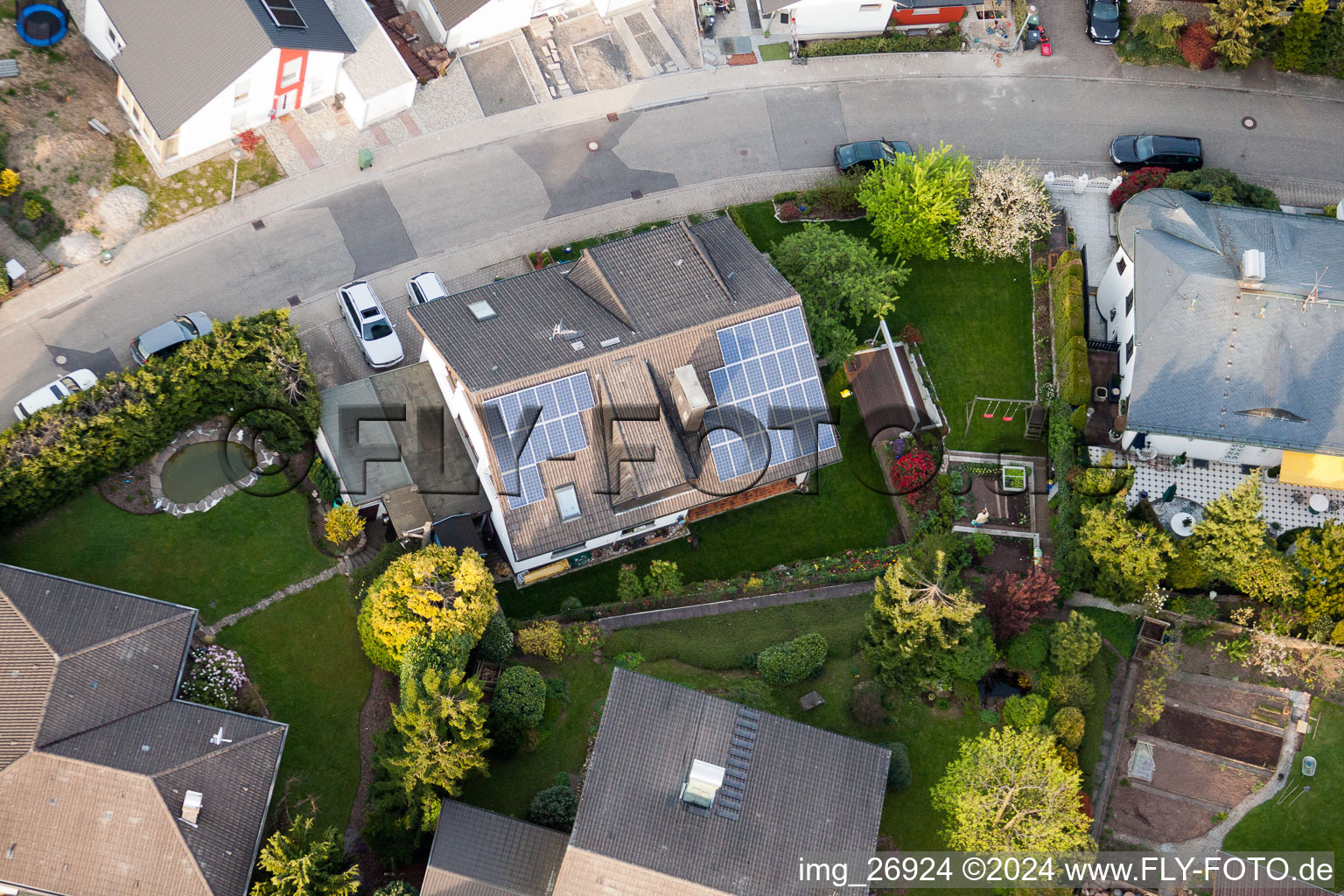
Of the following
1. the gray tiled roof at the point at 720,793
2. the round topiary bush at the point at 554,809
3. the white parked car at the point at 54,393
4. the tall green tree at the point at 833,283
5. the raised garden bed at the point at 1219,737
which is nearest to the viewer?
the gray tiled roof at the point at 720,793

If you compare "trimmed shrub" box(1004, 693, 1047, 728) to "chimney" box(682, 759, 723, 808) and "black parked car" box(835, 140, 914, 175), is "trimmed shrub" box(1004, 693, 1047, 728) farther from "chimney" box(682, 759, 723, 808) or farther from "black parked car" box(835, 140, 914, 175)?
"black parked car" box(835, 140, 914, 175)

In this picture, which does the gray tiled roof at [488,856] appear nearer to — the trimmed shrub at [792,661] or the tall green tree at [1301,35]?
the trimmed shrub at [792,661]

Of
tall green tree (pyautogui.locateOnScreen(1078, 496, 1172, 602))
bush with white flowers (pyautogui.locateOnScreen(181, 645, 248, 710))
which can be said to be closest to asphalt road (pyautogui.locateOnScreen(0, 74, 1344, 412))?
bush with white flowers (pyautogui.locateOnScreen(181, 645, 248, 710))

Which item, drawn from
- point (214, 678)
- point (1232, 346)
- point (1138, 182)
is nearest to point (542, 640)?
point (214, 678)

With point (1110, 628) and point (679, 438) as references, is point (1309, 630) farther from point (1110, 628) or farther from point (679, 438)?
point (679, 438)

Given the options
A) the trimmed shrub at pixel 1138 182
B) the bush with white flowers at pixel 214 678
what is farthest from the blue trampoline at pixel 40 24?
the trimmed shrub at pixel 1138 182
